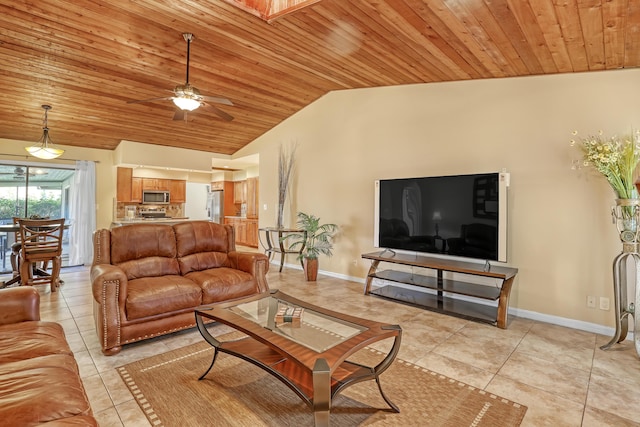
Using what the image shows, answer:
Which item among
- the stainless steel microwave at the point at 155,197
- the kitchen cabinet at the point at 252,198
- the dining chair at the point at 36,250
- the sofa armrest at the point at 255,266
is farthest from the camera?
the kitchen cabinet at the point at 252,198

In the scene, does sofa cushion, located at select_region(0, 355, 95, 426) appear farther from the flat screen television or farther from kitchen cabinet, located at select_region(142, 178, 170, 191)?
kitchen cabinet, located at select_region(142, 178, 170, 191)

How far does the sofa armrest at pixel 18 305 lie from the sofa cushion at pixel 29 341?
56mm

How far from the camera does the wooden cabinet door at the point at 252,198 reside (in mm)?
9258

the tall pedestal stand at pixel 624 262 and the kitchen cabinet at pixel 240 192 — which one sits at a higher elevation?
the kitchen cabinet at pixel 240 192

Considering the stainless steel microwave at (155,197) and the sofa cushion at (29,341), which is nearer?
the sofa cushion at (29,341)

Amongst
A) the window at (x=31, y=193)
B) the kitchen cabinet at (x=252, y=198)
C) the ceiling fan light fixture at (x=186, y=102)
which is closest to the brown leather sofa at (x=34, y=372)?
the ceiling fan light fixture at (x=186, y=102)

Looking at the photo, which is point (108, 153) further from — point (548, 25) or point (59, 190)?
point (548, 25)

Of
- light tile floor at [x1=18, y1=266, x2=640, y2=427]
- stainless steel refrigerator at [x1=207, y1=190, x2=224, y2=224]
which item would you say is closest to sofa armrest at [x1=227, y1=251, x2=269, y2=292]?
light tile floor at [x1=18, y1=266, x2=640, y2=427]

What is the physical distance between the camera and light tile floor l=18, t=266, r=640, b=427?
2021 mm

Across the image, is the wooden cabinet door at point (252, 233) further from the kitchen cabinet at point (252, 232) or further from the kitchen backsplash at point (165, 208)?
Answer: the kitchen backsplash at point (165, 208)

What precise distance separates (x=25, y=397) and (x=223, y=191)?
8.98m

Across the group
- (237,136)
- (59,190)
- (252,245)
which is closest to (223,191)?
(252,245)

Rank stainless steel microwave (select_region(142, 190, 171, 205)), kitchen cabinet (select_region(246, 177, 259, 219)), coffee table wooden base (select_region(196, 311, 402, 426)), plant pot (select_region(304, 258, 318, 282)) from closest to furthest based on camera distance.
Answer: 1. coffee table wooden base (select_region(196, 311, 402, 426))
2. plant pot (select_region(304, 258, 318, 282))
3. stainless steel microwave (select_region(142, 190, 171, 205))
4. kitchen cabinet (select_region(246, 177, 259, 219))

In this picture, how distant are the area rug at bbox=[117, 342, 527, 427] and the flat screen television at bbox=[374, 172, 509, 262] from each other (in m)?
1.80
